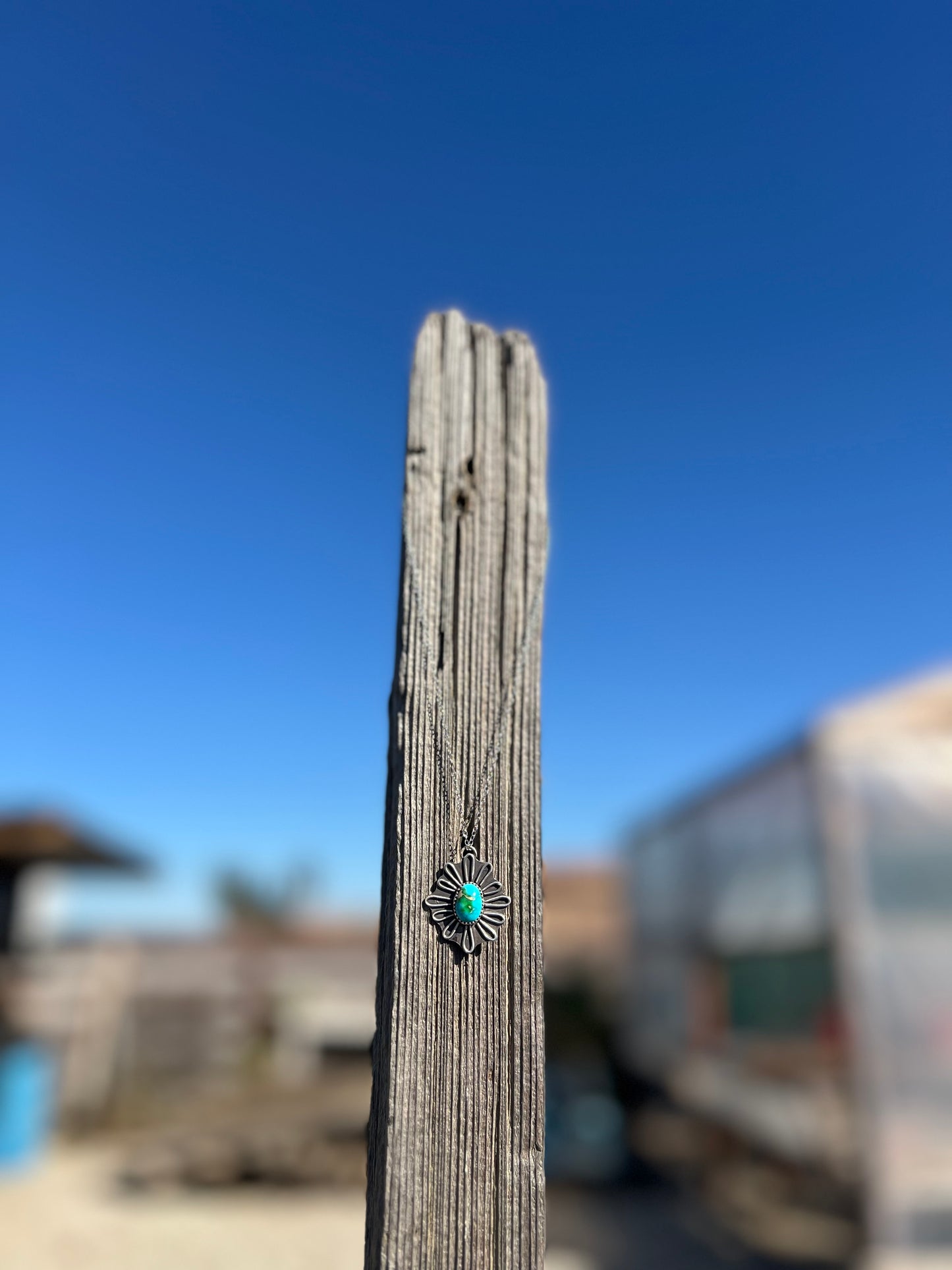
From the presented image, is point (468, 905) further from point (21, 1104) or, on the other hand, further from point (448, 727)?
point (21, 1104)

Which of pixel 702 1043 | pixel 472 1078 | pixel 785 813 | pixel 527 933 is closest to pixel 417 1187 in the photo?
pixel 472 1078

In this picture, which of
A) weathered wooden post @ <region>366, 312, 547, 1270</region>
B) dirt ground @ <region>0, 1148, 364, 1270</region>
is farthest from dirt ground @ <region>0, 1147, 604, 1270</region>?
weathered wooden post @ <region>366, 312, 547, 1270</region>

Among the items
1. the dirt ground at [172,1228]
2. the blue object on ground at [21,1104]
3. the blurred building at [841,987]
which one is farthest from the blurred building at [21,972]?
the blurred building at [841,987]

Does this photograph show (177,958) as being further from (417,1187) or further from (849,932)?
(417,1187)

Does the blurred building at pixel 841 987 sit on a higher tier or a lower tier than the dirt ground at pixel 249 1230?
higher

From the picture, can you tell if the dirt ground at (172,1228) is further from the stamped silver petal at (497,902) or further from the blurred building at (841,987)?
Answer: the stamped silver petal at (497,902)

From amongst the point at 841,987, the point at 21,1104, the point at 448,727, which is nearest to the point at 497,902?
the point at 448,727
